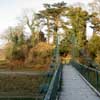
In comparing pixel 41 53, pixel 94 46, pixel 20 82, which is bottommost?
pixel 20 82

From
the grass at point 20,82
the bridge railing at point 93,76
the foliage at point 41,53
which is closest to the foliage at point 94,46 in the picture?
the grass at point 20,82

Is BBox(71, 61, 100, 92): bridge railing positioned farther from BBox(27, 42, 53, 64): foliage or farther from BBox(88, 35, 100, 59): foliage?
BBox(27, 42, 53, 64): foliage

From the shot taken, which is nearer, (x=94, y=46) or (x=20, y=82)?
(x=94, y=46)

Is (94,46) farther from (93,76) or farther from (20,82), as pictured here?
(93,76)

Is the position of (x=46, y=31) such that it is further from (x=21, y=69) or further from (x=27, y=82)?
(x=21, y=69)

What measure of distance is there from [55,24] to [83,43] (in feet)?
34.6

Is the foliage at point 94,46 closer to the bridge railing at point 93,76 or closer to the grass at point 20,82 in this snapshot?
the grass at point 20,82

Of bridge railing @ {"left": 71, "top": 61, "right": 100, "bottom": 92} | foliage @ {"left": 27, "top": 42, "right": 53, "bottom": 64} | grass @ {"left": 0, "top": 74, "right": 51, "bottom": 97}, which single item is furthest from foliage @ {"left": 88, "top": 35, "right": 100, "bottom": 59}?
bridge railing @ {"left": 71, "top": 61, "right": 100, "bottom": 92}

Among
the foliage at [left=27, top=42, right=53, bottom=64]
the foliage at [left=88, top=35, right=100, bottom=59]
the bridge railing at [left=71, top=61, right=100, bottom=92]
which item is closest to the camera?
the bridge railing at [left=71, top=61, right=100, bottom=92]

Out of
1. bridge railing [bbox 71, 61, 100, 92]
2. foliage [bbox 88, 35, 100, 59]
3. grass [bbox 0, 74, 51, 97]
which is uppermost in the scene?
foliage [bbox 88, 35, 100, 59]

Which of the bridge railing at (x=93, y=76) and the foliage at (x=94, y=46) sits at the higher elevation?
the foliage at (x=94, y=46)

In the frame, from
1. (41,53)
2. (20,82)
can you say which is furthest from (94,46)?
(41,53)

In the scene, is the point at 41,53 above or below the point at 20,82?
above

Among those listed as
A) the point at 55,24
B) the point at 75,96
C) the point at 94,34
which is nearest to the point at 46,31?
the point at 55,24
